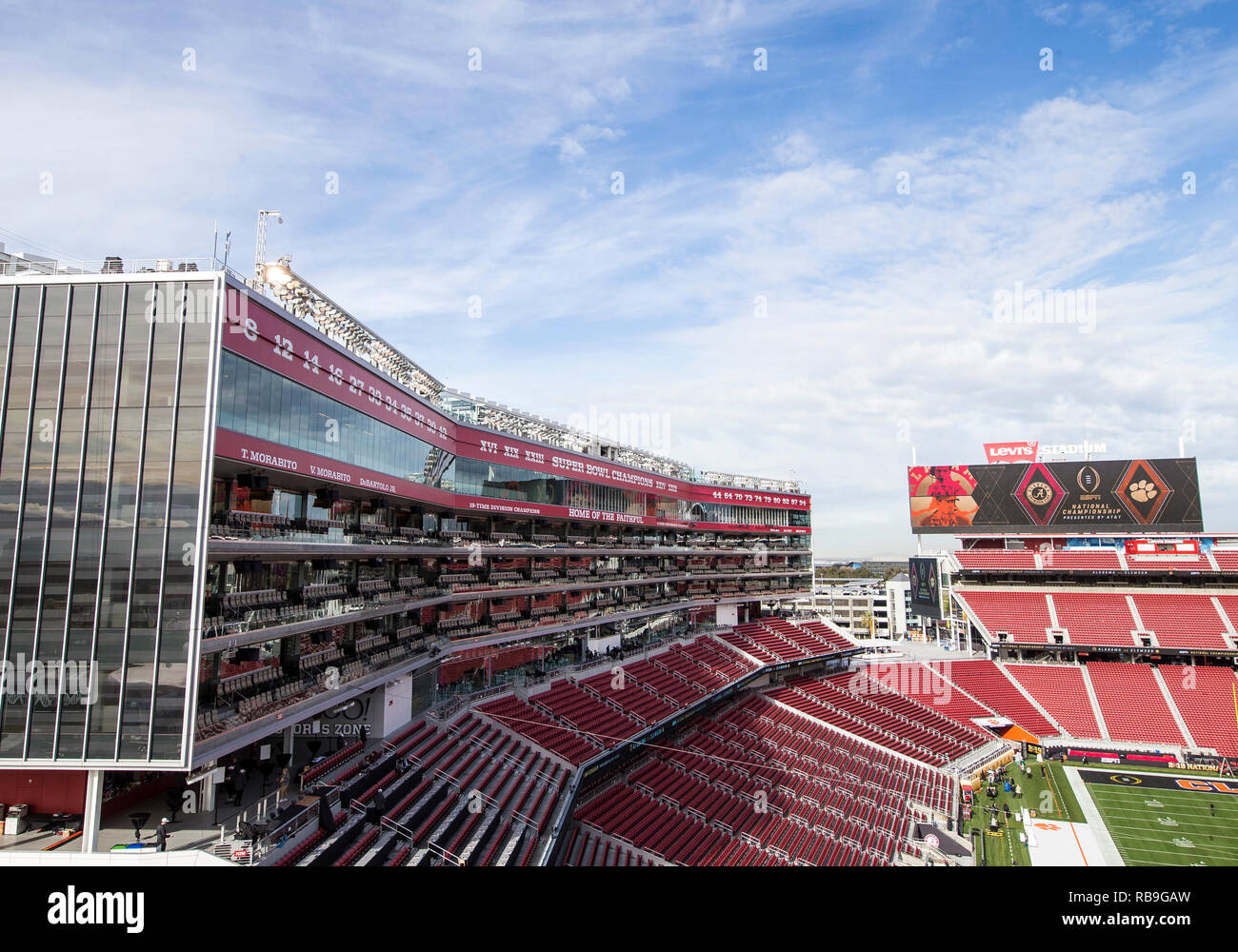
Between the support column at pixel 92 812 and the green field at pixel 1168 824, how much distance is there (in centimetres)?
3480

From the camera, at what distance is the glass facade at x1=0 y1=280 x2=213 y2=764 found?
49.9 ft

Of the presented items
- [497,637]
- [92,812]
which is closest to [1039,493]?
[497,637]

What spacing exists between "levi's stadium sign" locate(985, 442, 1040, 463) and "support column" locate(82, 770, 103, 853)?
Result: 191 ft

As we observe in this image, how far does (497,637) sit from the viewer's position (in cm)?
3177

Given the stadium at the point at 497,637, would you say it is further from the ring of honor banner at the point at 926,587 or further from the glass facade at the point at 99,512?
the ring of honor banner at the point at 926,587

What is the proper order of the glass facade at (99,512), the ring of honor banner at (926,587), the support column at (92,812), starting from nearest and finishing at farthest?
the support column at (92,812), the glass facade at (99,512), the ring of honor banner at (926,587)

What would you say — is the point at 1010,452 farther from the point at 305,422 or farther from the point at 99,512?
the point at 99,512

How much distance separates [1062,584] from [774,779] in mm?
36053

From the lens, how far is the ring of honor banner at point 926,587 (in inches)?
2076
